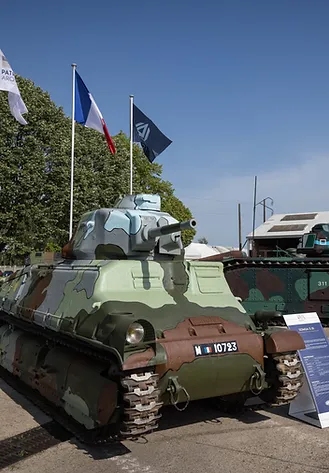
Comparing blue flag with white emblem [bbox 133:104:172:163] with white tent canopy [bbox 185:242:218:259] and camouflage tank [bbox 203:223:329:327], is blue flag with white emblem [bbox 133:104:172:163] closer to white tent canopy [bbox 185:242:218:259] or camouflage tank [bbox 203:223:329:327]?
camouflage tank [bbox 203:223:329:327]

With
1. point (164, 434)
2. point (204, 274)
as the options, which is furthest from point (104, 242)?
point (164, 434)

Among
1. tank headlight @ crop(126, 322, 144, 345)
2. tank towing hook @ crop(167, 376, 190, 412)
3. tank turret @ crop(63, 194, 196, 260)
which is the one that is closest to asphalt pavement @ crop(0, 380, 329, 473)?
tank towing hook @ crop(167, 376, 190, 412)

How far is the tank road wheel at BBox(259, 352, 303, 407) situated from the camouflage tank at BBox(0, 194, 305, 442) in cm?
1

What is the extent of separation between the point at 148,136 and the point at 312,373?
35.5 feet

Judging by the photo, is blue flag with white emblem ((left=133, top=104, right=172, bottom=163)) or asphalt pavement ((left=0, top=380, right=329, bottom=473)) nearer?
asphalt pavement ((left=0, top=380, right=329, bottom=473))

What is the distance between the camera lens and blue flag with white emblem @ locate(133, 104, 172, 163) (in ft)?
52.2

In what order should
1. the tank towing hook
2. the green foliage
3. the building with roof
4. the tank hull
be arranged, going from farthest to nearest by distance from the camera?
1. the building with roof
2. the green foliage
3. the tank towing hook
4. the tank hull

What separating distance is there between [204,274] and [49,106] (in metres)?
20.7

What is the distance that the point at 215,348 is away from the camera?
228 inches

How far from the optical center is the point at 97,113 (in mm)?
16203

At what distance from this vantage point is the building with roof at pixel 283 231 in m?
24.5

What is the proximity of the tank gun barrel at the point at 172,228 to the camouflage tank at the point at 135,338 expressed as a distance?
2 cm

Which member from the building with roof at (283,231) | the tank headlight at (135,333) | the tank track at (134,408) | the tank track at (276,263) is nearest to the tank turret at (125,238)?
the tank track at (134,408)

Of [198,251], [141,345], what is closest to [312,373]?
[141,345]
